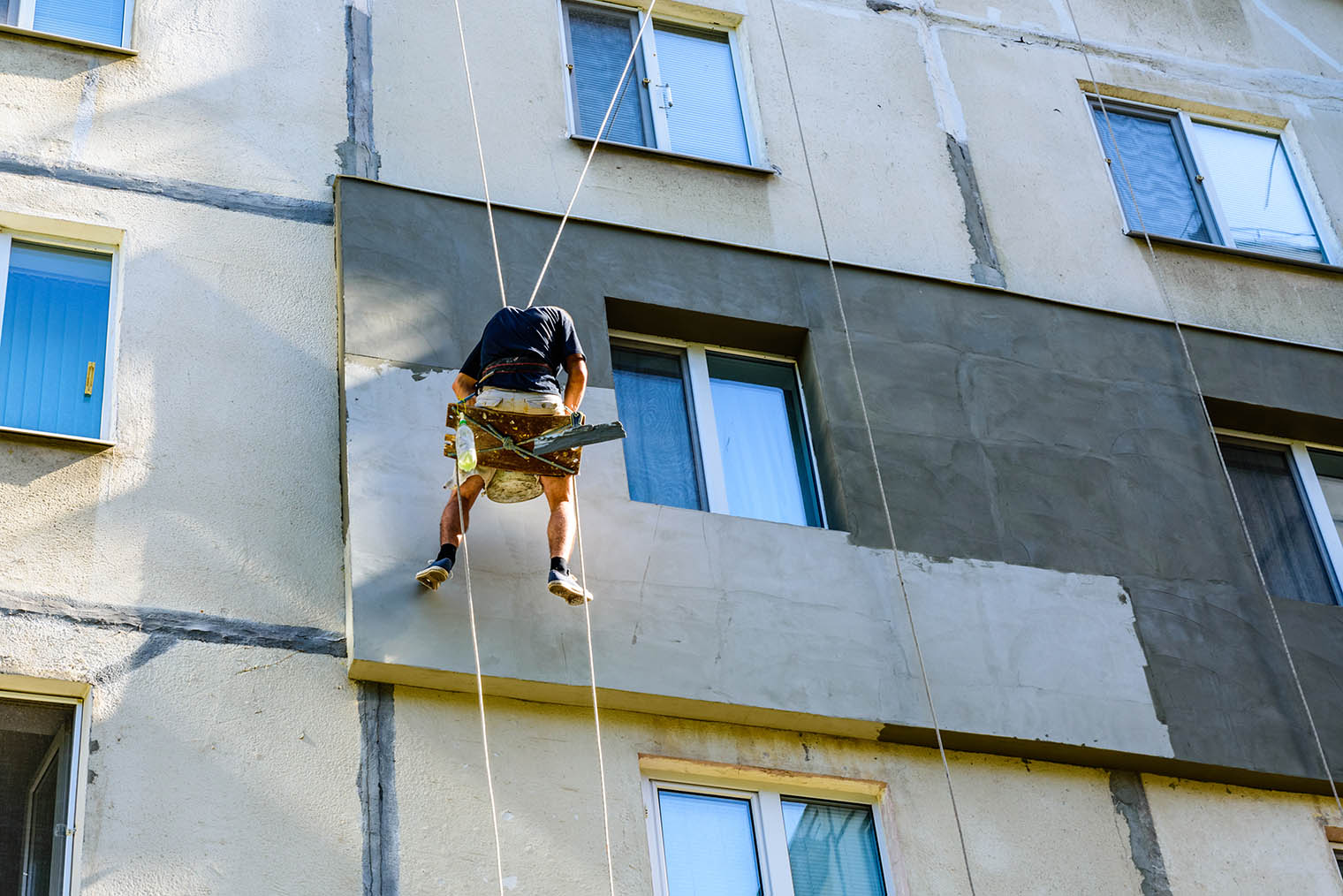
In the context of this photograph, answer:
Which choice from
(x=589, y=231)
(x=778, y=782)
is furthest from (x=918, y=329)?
(x=778, y=782)

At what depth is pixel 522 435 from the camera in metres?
7.74

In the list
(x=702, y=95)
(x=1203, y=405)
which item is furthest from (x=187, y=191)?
(x=1203, y=405)

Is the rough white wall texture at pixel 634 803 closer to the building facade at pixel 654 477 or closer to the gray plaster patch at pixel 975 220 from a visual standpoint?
the building facade at pixel 654 477

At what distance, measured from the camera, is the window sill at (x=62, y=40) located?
931cm

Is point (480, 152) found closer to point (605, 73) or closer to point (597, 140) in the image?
point (597, 140)

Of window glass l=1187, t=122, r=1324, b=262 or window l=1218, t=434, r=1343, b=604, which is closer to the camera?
window l=1218, t=434, r=1343, b=604

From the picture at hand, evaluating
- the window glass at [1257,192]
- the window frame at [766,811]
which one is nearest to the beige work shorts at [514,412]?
the window frame at [766,811]

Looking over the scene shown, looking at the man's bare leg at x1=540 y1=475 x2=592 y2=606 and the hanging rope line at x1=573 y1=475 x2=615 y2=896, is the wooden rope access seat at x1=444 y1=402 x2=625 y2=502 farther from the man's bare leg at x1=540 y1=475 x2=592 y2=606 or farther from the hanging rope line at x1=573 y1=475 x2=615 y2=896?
the hanging rope line at x1=573 y1=475 x2=615 y2=896

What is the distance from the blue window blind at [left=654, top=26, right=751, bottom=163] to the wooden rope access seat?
3383mm

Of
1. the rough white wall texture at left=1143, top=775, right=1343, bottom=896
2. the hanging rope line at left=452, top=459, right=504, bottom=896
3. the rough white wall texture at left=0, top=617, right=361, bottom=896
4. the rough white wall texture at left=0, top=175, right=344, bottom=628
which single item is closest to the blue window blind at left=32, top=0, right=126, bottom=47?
the rough white wall texture at left=0, top=175, right=344, bottom=628

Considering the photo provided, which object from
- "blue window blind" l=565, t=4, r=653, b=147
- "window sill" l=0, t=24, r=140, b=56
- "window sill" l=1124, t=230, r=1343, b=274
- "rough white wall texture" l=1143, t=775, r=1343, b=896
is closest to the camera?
"rough white wall texture" l=1143, t=775, r=1343, b=896

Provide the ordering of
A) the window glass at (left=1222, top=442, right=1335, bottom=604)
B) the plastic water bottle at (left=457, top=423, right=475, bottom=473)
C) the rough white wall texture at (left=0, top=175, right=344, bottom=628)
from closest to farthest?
1. the plastic water bottle at (left=457, top=423, right=475, bottom=473)
2. the rough white wall texture at (left=0, top=175, right=344, bottom=628)
3. the window glass at (left=1222, top=442, right=1335, bottom=604)

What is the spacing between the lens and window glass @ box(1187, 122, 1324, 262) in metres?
11.9

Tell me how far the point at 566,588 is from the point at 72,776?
2.17 metres
